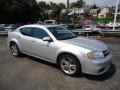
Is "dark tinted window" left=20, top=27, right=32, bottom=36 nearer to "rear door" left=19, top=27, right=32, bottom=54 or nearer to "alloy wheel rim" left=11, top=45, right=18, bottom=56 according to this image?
"rear door" left=19, top=27, right=32, bottom=54

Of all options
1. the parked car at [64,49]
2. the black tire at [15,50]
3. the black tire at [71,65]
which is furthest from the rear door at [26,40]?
the black tire at [71,65]

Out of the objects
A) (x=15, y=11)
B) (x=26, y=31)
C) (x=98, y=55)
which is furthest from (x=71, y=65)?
(x=15, y=11)

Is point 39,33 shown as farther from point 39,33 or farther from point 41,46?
point 41,46

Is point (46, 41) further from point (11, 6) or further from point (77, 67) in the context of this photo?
point (11, 6)

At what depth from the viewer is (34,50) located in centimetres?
702

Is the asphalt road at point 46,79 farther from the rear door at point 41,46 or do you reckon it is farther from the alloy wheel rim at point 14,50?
the alloy wheel rim at point 14,50

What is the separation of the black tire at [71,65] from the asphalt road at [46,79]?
16 cm

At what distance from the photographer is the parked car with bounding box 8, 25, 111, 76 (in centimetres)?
555

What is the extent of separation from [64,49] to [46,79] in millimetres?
1068

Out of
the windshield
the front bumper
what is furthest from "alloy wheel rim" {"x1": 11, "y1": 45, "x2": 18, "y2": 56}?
the front bumper

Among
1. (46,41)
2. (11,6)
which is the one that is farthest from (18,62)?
(11,6)

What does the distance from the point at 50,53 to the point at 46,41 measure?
1.45ft

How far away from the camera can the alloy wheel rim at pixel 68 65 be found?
588cm

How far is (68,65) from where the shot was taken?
599 cm
